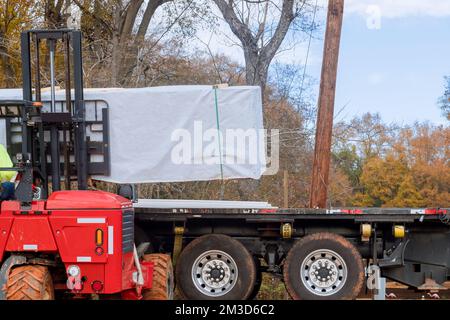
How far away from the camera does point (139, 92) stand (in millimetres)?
10320

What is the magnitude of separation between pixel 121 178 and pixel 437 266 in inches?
198

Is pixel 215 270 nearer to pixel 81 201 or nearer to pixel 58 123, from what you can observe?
pixel 81 201

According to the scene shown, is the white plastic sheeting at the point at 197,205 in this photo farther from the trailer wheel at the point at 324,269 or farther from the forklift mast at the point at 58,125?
the forklift mast at the point at 58,125

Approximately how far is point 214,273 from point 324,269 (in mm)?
1635

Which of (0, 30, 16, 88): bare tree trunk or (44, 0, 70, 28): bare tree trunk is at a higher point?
(44, 0, 70, 28): bare tree trunk

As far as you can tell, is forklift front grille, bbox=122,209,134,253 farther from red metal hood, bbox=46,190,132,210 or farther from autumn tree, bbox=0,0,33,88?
autumn tree, bbox=0,0,33,88

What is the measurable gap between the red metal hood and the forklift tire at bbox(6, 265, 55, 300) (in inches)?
30.3

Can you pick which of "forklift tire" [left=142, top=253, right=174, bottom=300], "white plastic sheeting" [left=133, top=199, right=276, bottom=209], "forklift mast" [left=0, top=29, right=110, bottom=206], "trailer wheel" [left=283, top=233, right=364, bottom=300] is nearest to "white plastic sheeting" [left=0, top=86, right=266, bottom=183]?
"forklift mast" [left=0, top=29, right=110, bottom=206]

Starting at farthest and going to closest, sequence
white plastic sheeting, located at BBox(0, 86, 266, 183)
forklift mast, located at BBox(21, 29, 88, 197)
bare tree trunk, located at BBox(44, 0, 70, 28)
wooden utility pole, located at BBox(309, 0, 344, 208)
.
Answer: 1. bare tree trunk, located at BBox(44, 0, 70, 28)
2. wooden utility pole, located at BBox(309, 0, 344, 208)
3. white plastic sheeting, located at BBox(0, 86, 266, 183)
4. forklift mast, located at BBox(21, 29, 88, 197)

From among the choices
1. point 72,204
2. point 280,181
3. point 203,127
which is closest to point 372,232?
point 203,127

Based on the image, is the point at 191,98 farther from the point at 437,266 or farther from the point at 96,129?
the point at 437,266

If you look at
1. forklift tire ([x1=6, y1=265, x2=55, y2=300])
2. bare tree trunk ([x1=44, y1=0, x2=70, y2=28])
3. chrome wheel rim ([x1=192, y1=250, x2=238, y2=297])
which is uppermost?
bare tree trunk ([x1=44, y1=0, x2=70, y2=28])

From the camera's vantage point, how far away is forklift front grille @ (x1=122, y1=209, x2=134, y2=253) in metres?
8.77

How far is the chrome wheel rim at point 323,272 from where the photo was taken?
33.9 feet
